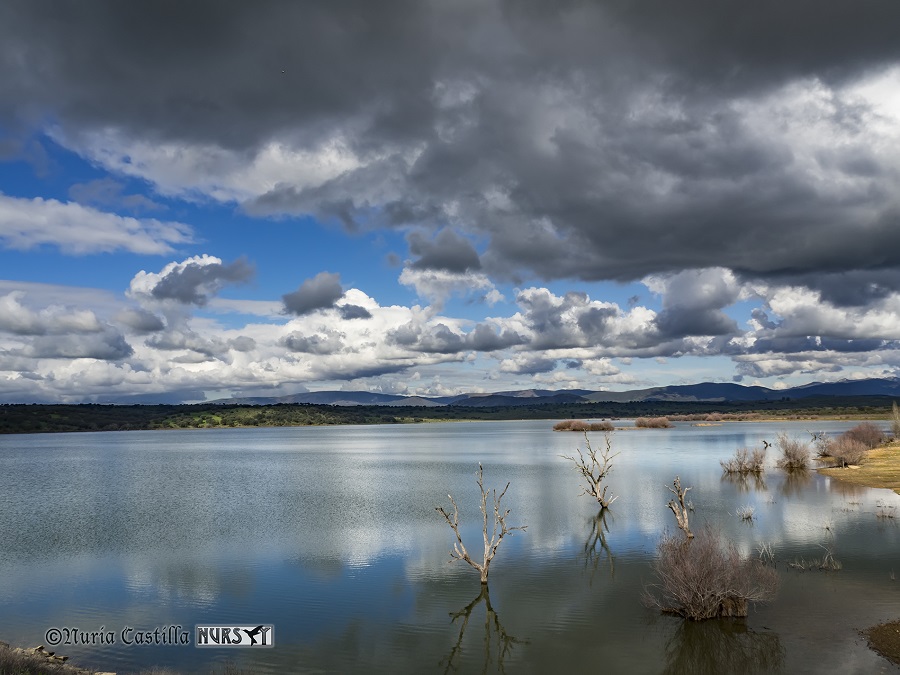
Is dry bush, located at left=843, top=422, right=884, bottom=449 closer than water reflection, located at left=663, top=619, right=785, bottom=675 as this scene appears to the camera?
No

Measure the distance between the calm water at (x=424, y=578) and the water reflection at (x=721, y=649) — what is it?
0.08m

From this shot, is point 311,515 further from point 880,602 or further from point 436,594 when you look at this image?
point 880,602

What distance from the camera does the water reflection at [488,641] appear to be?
65.1 ft

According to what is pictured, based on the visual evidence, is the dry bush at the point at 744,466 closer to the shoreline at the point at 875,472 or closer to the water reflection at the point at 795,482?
the water reflection at the point at 795,482

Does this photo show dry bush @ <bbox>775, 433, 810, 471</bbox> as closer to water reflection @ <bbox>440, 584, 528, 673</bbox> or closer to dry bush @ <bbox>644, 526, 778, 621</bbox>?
dry bush @ <bbox>644, 526, 778, 621</bbox>

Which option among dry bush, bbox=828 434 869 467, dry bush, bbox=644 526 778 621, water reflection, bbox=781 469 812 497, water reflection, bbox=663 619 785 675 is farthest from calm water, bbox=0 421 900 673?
dry bush, bbox=828 434 869 467

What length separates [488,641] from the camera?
71.0ft

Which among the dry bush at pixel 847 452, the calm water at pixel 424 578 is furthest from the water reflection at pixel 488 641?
the dry bush at pixel 847 452

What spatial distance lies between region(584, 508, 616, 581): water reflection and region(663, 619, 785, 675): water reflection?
7.38 metres

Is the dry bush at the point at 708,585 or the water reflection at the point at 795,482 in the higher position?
the dry bush at the point at 708,585

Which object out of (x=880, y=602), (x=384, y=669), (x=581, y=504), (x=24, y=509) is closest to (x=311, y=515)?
(x=581, y=504)

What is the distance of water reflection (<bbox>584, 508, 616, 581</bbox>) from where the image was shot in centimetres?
Result: 3110

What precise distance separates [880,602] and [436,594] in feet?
56.8

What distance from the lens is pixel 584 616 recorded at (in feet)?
77.4
